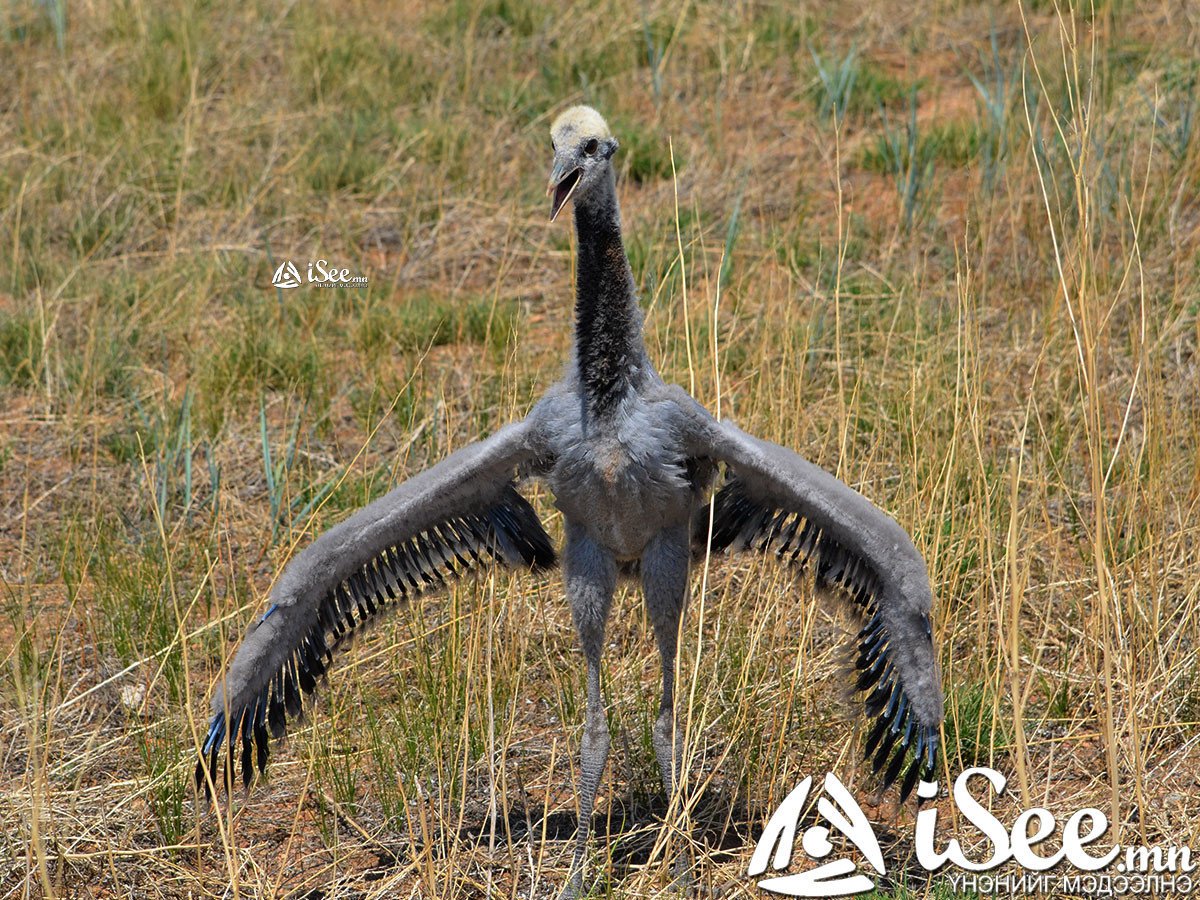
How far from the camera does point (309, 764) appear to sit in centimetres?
380

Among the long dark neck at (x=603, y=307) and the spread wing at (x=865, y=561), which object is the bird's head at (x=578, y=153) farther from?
the spread wing at (x=865, y=561)

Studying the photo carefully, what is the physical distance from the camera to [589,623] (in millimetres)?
3578

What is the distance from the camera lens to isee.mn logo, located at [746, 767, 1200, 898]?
126 inches

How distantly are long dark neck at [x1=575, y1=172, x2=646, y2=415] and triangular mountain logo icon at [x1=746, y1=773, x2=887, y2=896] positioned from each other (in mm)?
1207

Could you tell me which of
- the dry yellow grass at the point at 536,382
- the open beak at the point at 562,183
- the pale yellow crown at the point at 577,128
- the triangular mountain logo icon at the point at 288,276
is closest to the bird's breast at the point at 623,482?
the dry yellow grass at the point at 536,382

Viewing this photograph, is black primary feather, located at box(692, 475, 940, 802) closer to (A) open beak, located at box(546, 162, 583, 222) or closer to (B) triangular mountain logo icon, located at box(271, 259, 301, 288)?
(A) open beak, located at box(546, 162, 583, 222)

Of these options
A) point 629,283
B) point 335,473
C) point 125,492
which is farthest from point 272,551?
point 629,283

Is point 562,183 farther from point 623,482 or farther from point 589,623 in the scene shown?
point 589,623

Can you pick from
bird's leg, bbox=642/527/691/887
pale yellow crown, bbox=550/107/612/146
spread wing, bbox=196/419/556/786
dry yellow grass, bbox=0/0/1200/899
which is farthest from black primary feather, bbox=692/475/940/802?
pale yellow crown, bbox=550/107/612/146

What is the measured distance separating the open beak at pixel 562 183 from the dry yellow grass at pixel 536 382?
55 centimetres

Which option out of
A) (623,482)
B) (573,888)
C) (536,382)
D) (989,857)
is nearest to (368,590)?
(623,482)

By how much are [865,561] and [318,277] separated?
3.70 m

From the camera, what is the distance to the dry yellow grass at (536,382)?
376 cm

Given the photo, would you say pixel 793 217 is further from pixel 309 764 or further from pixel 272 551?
pixel 309 764
